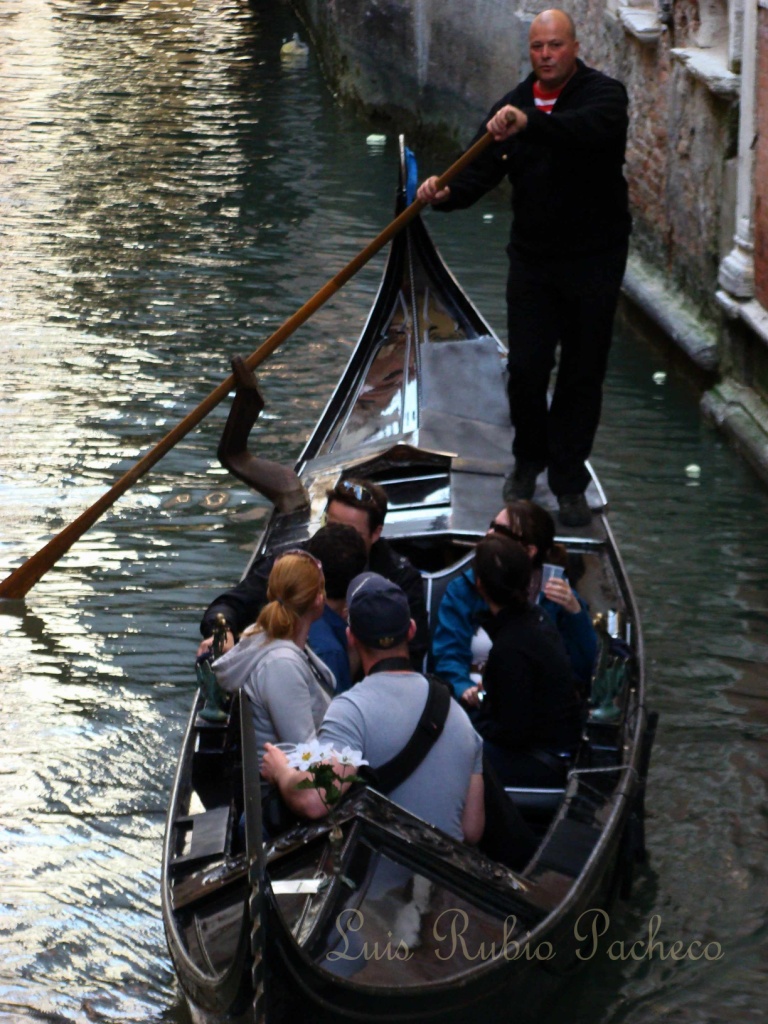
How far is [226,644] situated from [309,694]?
34 centimetres

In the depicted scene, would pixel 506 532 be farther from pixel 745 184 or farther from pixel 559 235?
pixel 745 184

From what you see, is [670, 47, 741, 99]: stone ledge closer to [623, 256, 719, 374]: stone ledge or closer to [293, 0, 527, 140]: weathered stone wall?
[623, 256, 719, 374]: stone ledge

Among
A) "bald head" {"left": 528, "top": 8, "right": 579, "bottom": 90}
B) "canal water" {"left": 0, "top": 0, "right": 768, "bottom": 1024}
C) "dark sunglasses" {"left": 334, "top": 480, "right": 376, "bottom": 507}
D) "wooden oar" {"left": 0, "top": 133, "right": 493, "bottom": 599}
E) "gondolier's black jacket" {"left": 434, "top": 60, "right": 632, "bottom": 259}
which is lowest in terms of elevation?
"canal water" {"left": 0, "top": 0, "right": 768, "bottom": 1024}

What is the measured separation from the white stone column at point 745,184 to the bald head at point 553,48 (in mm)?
1576

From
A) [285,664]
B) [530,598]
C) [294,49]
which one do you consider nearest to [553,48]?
[530,598]

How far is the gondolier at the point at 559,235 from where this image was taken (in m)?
3.33

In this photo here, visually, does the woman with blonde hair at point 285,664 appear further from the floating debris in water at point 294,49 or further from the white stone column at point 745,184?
the floating debris in water at point 294,49

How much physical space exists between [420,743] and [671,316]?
3.77 m

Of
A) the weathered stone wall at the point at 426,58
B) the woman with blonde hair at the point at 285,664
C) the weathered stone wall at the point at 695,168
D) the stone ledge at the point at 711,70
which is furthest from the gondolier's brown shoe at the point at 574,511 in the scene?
the weathered stone wall at the point at 426,58

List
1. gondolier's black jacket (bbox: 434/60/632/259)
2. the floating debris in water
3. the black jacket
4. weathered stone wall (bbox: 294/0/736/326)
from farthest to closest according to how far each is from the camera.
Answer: the floating debris in water, weathered stone wall (bbox: 294/0/736/326), gondolier's black jacket (bbox: 434/60/632/259), the black jacket

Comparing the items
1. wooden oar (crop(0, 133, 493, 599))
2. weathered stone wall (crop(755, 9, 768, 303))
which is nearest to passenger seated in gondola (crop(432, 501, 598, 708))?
wooden oar (crop(0, 133, 493, 599))

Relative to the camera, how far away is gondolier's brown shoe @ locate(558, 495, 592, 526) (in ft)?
11.8

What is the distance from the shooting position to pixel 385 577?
9.96 feet

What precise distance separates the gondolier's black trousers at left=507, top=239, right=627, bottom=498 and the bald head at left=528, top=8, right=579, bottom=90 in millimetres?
399
